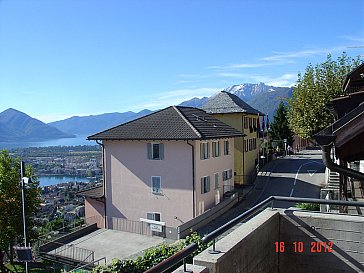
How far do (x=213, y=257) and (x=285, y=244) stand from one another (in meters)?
2.32

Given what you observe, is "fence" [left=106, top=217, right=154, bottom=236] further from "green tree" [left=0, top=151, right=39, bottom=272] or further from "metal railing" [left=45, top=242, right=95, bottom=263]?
"green tree" [left=0, top=151, right=39, bottom=272]

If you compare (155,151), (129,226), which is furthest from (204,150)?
(129,226)

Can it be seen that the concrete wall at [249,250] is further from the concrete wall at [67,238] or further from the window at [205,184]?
the window at [205,184]

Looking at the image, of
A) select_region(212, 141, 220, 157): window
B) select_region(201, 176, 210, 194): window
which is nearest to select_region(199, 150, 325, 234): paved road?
select_region(201, 176, 210, 194): window

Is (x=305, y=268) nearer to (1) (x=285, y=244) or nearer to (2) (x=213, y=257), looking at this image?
(1) (x=285, y=244)

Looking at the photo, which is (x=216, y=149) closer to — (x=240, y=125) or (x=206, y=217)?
(x=206, y=217)

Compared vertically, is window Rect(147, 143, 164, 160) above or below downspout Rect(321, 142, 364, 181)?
below

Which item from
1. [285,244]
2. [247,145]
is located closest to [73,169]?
[247,145]

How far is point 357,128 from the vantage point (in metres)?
3.72

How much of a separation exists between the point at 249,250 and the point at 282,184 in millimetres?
26489

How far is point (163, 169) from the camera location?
77.9ft

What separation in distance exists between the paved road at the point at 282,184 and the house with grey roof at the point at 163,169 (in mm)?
2239

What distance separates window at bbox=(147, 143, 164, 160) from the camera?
2388cm
